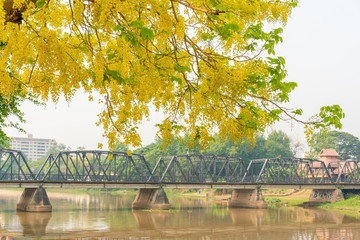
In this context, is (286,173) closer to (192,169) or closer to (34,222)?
(192,169)

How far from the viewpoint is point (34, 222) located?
3241 cm

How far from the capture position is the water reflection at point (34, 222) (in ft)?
89.7

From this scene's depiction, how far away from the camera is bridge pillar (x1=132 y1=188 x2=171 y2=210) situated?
45.8 meters

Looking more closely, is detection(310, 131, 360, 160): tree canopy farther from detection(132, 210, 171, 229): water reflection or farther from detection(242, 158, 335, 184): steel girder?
detection(132, 210, 171, 229): water reflection

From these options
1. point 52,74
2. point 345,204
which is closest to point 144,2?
point 52,74

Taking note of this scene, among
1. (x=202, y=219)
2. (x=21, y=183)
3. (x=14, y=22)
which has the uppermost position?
(x=14, y=22)

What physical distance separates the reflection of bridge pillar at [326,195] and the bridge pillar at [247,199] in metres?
9.45

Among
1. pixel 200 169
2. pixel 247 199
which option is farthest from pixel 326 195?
pixel 200 169

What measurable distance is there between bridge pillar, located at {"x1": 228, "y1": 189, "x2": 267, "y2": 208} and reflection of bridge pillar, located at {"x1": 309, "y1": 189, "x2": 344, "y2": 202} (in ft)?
31.0

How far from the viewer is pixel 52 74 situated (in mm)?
6691

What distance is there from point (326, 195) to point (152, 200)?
2452cm

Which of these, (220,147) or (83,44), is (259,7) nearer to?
(83,44)

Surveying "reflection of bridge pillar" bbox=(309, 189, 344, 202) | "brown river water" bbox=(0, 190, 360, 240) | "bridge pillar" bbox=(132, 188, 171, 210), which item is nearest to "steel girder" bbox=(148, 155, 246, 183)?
"bridge pillar" bbox=(132, 188, 171, 210)

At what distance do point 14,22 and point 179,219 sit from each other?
32.9m
